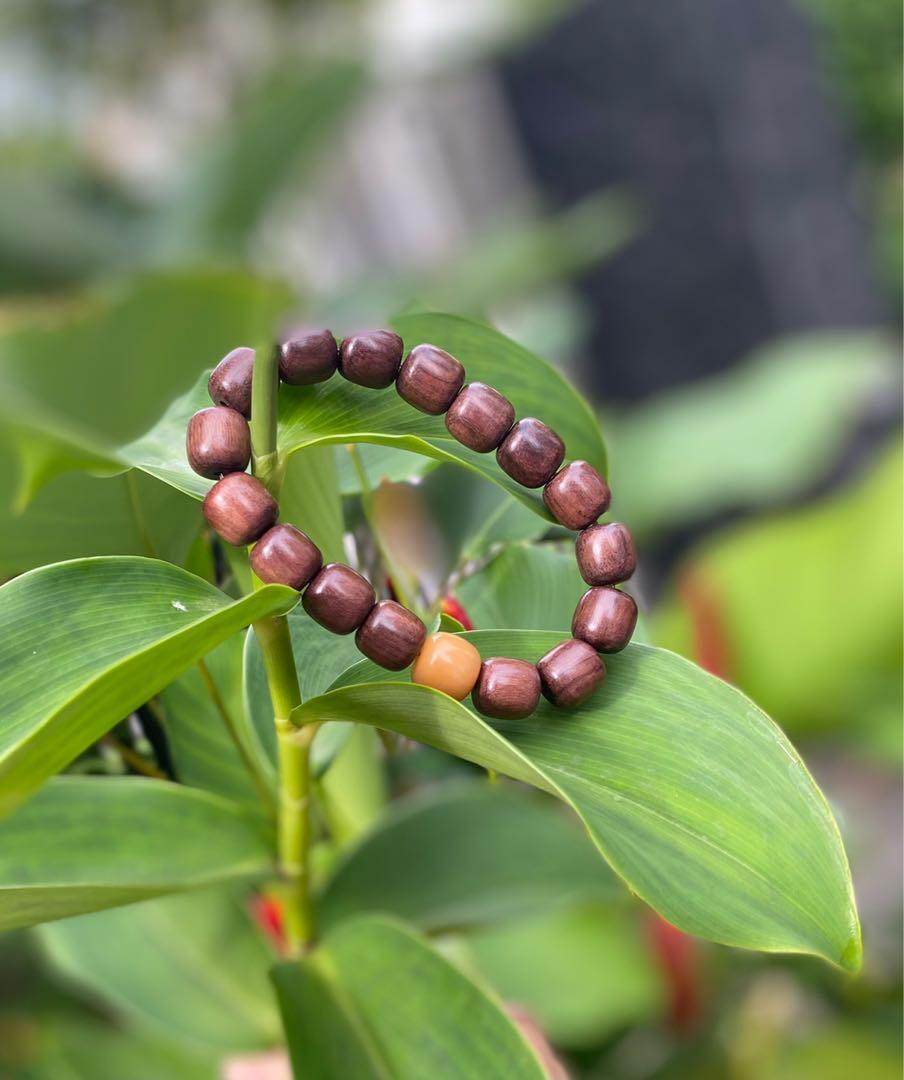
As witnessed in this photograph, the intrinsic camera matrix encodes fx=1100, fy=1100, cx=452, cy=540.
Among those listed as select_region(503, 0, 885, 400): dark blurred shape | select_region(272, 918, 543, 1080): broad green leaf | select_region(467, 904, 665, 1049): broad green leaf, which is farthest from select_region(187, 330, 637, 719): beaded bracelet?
select_region(503, 0, 885, 400): dark blurred shape

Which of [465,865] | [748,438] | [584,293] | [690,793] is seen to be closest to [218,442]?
[690,793]

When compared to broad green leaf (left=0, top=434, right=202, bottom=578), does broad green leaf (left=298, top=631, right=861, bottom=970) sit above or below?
below

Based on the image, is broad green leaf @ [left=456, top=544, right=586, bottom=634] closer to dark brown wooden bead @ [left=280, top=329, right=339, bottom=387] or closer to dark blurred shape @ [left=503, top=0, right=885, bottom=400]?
dark brown wooden bead @ [left=280, top=329, right=339, bottom=387]

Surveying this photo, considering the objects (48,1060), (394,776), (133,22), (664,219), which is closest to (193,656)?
(394,776)

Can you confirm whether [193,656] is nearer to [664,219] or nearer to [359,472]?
[359,472]

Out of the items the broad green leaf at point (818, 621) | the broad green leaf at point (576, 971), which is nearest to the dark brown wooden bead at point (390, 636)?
the broad green leaf at point (576, 971)

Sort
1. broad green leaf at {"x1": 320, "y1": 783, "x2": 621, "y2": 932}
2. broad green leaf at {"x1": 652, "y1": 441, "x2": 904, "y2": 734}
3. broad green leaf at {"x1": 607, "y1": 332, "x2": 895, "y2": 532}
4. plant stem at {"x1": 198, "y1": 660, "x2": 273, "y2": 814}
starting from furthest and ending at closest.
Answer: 1. broad green leaf at {"x1": 607, "y1": 332, "x2": 895, "y2": 532}
2. broad green leaf at {"x1": 652, "y1": 441, "x2": 904, "y2": 734}
3. broad green leaf at {"x1": 320, "y1": 783, "x2": 621, "y2": 932}
4. plant stem at {"x1": 198, "y1": 660, "x2": 273, "y2": 814}
